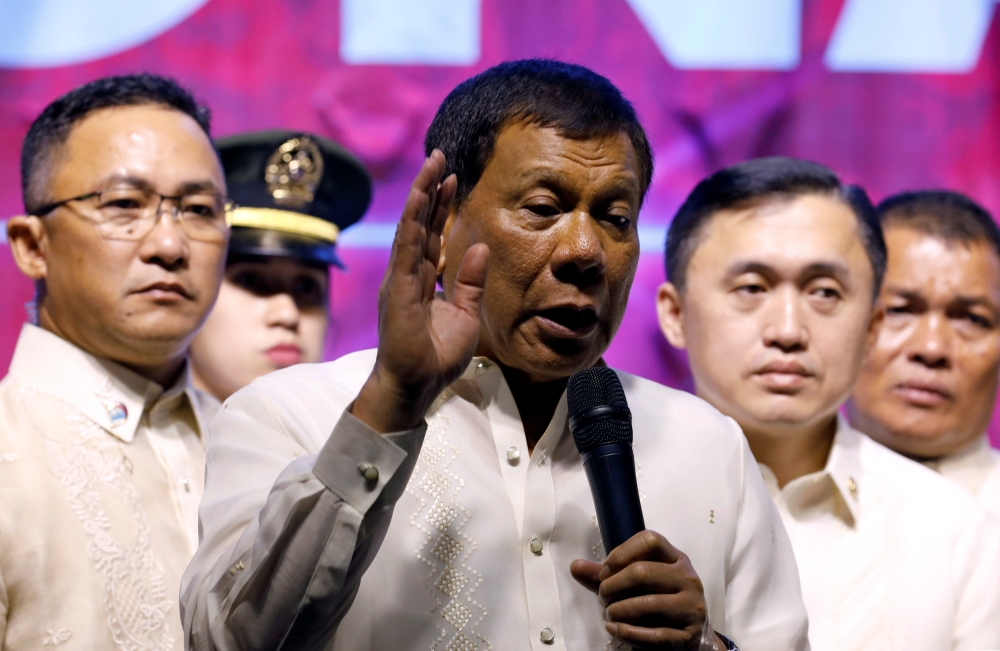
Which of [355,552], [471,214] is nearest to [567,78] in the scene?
[471,214]

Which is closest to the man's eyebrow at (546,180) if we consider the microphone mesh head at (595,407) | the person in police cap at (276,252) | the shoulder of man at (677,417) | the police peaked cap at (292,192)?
the microphone mesh head at (595,407)

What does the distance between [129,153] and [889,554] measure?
208 centimetres

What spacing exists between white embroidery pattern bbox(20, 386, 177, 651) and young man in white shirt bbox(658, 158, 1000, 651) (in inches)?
56.7

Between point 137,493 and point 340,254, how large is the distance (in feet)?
5.45

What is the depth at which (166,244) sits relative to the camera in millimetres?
2658

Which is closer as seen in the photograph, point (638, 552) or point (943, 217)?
point (638, 552)

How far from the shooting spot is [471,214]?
6.19 ft

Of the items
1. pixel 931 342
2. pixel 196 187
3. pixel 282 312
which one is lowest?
pixel 282 312

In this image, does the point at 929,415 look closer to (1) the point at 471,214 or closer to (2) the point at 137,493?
(1) the point at 471,214

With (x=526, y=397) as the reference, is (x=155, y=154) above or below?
above

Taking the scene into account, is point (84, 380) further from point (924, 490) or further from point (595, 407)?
point (924, 490)

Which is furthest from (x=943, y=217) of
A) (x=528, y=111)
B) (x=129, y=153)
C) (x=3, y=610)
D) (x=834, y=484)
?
(x=3, y=610)

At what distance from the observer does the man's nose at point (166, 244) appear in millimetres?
2650

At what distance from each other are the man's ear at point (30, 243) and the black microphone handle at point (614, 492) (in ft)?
5.74
